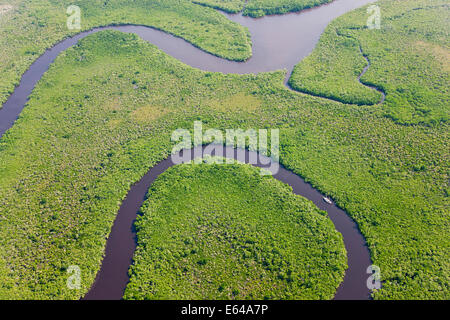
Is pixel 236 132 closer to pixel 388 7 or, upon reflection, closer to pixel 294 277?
pixel 294 277

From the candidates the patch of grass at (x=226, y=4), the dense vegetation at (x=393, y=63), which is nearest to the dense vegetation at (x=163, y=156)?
the dense vegetation at (x=393, y=63)

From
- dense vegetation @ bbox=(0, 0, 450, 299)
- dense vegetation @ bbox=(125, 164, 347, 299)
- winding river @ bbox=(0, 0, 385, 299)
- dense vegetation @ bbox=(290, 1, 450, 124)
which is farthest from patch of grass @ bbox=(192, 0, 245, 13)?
dense vegetation @ bbox=(125, 164, 347, 299)

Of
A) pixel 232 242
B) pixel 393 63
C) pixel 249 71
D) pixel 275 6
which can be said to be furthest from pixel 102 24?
pixel 393 63

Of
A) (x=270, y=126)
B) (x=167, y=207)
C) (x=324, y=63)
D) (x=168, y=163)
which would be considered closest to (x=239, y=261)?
(x=167, y=207)

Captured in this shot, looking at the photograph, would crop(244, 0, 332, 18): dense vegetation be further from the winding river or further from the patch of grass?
the patch of grass

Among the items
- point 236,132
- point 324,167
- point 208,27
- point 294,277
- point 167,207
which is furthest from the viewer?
point 208,27

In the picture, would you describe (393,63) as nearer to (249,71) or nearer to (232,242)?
(249,71)
